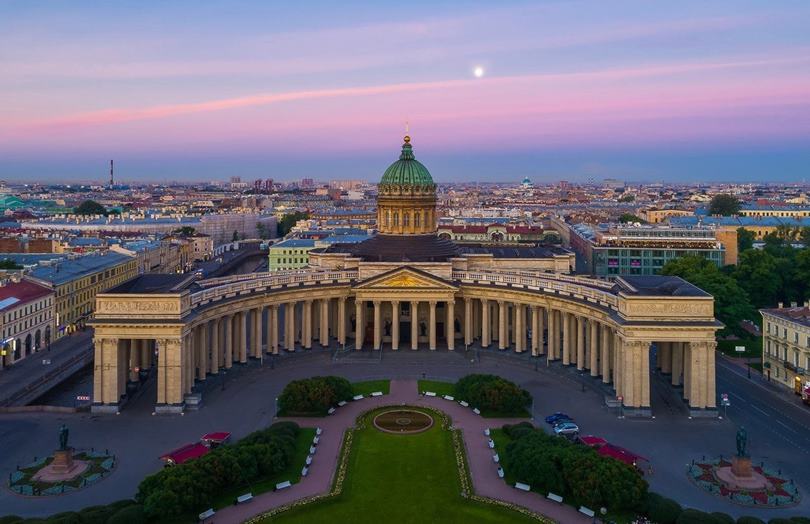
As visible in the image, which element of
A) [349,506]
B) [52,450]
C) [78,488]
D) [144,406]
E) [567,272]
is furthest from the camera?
[567,272]

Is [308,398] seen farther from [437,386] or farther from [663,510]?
[663,510]

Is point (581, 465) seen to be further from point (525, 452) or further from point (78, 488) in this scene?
point (78, 488)

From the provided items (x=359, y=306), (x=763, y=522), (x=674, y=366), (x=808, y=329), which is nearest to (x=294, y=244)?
(x=359, y=306)

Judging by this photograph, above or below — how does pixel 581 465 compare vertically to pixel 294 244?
below

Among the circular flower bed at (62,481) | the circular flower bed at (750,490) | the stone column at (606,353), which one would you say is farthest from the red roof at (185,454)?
the stone column at (606,353)

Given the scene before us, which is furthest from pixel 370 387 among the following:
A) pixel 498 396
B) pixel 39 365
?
pixel 39 365

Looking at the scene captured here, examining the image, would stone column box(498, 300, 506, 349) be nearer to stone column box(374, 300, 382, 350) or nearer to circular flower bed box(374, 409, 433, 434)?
stone column box(374, 300, 382, 350)
